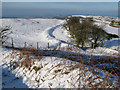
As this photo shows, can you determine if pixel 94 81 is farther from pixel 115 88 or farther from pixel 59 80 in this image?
pixel 59 80

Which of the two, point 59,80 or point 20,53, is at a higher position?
point 20,53

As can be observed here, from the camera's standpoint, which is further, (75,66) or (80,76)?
(75,66)

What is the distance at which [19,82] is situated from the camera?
243 inches

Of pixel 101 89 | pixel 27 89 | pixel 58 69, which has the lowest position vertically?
pixel 27 89

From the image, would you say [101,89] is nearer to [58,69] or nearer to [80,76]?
[80,76]

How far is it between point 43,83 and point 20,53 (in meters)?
3.89

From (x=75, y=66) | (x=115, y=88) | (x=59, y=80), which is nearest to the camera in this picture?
(x=115, y=88)

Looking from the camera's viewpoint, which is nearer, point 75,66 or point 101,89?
point 101,89

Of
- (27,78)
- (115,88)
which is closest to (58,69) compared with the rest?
(27,78)

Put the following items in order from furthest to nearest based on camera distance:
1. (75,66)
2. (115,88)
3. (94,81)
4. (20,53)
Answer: (20,53) < (75,66) < (94,81) < (115,88)

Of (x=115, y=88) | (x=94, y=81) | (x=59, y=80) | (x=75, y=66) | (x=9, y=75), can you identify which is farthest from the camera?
(x=9, y=75)

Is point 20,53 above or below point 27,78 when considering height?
above

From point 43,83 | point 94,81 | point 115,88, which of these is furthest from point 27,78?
point 115,88

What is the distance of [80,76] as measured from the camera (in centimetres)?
552
